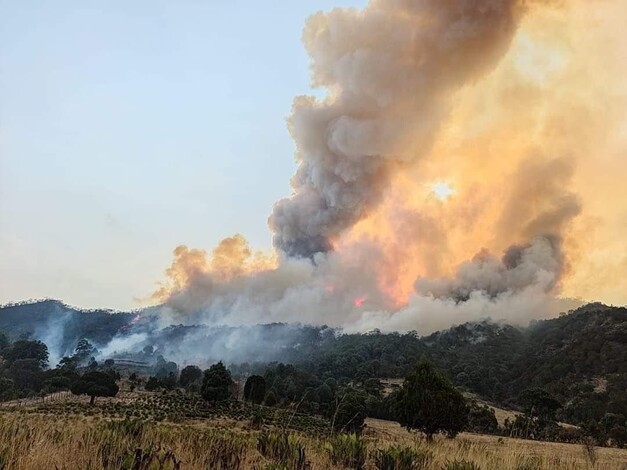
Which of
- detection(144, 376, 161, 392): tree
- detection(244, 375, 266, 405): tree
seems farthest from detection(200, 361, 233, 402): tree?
detection(144, 376, 161, 392): tree

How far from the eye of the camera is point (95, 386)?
70.9 meters

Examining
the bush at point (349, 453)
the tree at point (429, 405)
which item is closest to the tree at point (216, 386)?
the tree at point (429, 405)

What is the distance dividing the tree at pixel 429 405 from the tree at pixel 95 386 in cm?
5142

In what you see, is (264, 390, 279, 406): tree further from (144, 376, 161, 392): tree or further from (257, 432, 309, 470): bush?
(257, 432, 309, 470): bush

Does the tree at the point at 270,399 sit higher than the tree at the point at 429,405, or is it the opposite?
the tree at the point at 429,405

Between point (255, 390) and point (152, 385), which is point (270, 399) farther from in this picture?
point (152, 385)

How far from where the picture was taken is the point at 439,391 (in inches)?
1732

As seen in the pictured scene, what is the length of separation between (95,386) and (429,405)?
55355mm

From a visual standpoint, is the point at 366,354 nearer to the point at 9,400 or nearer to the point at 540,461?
the point at 9,400

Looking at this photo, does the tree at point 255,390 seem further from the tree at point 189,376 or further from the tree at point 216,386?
the tree at point 189,376

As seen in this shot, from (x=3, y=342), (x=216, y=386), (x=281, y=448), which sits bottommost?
(x=216, y=386)

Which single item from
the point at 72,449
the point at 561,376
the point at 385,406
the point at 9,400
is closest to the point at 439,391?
the point at 385,406

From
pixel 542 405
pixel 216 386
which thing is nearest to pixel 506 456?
pixel 216 386

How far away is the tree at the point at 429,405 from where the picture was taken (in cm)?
4288
